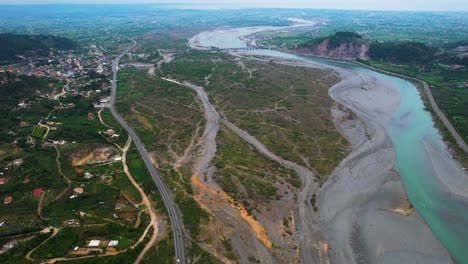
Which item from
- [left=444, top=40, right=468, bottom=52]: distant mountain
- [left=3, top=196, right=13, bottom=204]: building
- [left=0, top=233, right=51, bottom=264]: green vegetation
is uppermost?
[left=444, top=40, right=468, bottom=52]: distant mountain

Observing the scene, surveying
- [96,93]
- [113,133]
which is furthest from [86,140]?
[96,93]

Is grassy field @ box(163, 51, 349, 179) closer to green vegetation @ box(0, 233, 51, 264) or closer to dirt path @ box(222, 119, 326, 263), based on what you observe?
dirt path @ box(222, 119, 326, 263)

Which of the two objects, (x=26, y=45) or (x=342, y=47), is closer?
(x=26, y=45)

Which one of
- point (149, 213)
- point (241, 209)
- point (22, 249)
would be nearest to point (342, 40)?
point (241, 209)

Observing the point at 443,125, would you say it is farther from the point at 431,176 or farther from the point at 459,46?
the point at 459,46

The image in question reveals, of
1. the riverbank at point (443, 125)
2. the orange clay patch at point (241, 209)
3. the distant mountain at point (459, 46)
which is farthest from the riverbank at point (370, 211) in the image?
the distant mountain at point (459, 46)

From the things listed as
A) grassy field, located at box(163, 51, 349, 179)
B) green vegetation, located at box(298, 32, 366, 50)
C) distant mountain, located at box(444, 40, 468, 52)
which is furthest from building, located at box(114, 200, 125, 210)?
distant mountain, located at box(444, 40, 468, 52)
